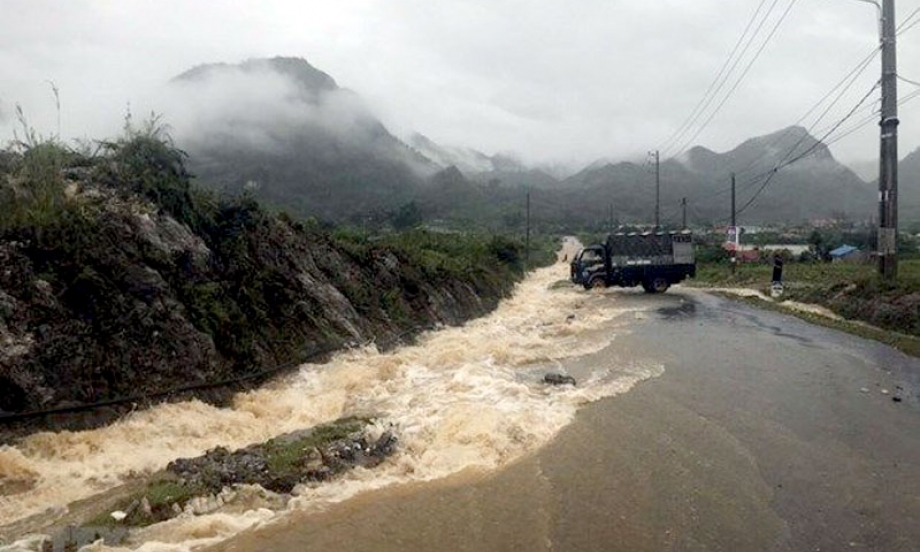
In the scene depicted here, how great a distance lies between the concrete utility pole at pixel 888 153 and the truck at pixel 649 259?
12.0m

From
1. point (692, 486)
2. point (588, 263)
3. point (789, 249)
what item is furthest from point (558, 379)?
point (789, 249)

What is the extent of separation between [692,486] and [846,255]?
167ft

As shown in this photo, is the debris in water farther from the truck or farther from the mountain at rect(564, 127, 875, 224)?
the mountain at rect(564, 127, 875, 224)

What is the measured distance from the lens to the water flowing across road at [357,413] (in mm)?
6848

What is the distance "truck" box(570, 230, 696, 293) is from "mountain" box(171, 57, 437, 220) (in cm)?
5204

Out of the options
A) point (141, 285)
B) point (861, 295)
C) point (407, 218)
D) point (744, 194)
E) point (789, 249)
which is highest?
point (744, 194)

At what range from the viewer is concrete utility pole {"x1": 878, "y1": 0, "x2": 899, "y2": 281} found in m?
19.8

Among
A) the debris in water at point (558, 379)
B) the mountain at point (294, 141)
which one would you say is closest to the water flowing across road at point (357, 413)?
the debris in water at point (558, 379)

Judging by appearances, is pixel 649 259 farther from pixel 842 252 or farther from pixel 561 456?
pixel 842 252

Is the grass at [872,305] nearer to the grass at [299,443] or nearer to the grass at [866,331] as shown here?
the grass at [866,331]

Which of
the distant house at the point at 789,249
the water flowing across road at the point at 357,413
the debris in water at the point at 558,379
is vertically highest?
the water flowing across road at the point at 357,413

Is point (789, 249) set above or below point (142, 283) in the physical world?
below

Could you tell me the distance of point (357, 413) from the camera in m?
10.5

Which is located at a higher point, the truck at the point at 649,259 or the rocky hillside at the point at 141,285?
the rocky hillside at the point at 141,285
